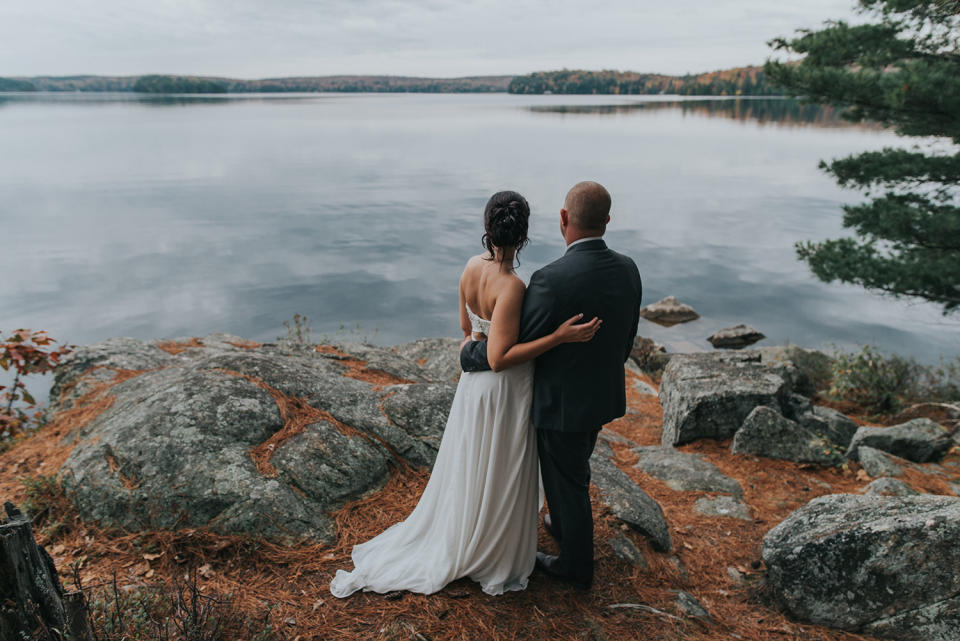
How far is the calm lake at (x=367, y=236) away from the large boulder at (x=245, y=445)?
10171 millimetres

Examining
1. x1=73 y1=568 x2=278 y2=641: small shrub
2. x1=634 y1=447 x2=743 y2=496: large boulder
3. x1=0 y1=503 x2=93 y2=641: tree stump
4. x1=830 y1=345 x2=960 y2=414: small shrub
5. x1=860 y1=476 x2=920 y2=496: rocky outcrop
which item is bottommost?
x1=830 y1=345 x2=960 y2=414: small shrub

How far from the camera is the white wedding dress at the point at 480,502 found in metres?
3.55

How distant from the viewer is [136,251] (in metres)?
31.2

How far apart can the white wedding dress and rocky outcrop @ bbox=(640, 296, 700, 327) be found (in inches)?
832

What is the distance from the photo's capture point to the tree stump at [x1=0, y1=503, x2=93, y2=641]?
2.36 m

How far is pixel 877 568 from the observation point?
3572 mm

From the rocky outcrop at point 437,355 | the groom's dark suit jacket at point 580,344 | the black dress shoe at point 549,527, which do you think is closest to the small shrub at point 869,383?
the rocky outcrop at point 437,355

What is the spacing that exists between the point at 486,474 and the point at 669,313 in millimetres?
21981

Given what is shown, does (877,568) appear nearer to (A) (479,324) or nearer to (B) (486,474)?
(B) (486,474)

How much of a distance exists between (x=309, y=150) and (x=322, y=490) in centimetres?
8007

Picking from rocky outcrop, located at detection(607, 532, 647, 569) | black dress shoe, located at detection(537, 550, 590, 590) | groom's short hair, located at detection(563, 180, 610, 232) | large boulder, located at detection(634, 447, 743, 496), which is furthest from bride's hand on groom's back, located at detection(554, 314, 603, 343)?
large boulder, located at detection(634, 447, 743, 496)

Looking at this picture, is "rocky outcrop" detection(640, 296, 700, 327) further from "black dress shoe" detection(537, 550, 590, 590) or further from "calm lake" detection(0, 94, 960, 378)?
"black dress shoe" detection(537, 550, 590, 590)

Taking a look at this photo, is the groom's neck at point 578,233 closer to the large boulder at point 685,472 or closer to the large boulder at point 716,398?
the large boulder at point 685,472

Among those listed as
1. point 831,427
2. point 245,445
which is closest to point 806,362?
point 831,427
